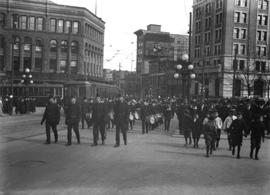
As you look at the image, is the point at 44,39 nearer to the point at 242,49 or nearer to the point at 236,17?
the point at 236,17

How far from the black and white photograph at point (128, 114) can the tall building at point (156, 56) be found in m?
0.87

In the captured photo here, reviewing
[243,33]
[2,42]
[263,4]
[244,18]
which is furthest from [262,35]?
[2,42]

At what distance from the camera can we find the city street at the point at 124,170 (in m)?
7.51

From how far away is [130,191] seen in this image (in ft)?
23.8

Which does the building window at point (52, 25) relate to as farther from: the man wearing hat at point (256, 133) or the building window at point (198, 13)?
the man wearing hat at point (256, 133)

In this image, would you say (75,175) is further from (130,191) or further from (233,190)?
(233,190)

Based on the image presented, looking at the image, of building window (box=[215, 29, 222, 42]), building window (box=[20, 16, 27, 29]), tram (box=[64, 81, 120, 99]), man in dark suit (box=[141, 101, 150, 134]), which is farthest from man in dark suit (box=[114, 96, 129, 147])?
building window (box=[215, 29, 222, 42])

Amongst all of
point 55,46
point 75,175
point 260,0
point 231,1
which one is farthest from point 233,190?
point 260,0

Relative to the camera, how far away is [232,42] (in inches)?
2830

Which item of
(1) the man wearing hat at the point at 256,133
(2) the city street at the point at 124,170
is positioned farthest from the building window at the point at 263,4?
(1) the man wearing hat at the point at 256,133

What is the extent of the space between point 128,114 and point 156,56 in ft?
319

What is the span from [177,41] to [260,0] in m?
50.7

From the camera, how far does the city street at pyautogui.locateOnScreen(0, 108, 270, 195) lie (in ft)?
24.6

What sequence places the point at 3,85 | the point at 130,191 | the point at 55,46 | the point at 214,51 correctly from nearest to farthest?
the point at 130,191 < the point at 3,85 < the point at 55,46 < the point at 214,51
